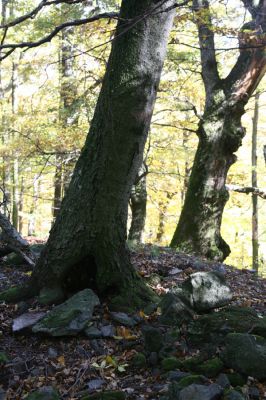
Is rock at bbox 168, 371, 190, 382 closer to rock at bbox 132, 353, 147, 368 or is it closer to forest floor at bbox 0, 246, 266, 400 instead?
forest floor at bbox 0, 246, 266, 400

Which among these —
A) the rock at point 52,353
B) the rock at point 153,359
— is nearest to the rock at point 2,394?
the rock at point 52,353

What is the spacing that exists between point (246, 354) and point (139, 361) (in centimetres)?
90

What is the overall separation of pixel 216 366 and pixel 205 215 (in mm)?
5812

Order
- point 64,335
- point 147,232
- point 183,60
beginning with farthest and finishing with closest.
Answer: point 147,232, point 183,60, point 64,335

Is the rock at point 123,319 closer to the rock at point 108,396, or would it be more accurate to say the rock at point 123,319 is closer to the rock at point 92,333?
the rock at point 92,333

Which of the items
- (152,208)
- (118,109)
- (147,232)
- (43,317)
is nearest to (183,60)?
(118,109)

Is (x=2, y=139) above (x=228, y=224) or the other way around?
above

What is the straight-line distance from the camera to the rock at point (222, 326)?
3.43 meters

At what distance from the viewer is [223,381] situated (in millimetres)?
2871

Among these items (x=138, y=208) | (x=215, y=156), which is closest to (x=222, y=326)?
(x=215, y=156)

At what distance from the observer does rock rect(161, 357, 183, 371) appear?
321cm

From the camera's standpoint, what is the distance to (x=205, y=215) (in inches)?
343

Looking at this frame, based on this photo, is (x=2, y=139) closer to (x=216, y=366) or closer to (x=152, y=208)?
(x=152, y=208)

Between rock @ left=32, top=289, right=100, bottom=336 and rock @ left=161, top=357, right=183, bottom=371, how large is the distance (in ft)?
2.90
